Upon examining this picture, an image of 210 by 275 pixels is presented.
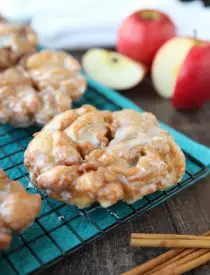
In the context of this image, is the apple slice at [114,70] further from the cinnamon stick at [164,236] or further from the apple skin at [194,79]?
the cinnamon stick at [164,236]

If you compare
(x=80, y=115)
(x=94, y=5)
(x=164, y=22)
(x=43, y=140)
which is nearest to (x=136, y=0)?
(x=94, y=5)

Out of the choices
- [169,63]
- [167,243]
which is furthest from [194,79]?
[167,243]

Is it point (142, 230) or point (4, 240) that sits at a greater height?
point (4, 240)

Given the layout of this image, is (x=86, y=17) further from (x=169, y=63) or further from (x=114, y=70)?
(x=169, y=63)

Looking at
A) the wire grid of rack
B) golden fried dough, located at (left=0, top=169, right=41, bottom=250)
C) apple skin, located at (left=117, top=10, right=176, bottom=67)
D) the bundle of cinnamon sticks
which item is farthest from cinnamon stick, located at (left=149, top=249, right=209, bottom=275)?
apple skin, located at (left=117, top=10, right=176, bottom=67)

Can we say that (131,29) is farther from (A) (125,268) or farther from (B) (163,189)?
(A) (125,268)

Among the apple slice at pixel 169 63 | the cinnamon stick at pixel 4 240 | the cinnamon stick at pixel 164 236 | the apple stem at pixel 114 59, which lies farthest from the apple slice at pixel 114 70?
the cinnamon stick at pixel 4 240

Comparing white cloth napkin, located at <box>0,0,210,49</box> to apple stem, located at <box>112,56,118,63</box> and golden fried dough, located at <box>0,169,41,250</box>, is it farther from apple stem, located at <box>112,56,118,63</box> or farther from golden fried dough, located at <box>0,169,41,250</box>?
golden fried dough, located at <box>0,169,41,250</box>
